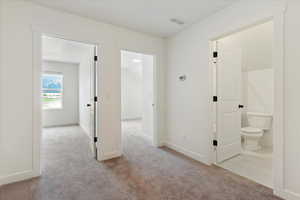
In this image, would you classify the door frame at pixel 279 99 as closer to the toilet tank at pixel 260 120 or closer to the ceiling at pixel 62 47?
the toilet tank at pixel 260 120

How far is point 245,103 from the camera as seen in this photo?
148 inches

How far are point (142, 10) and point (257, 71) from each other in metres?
3.06

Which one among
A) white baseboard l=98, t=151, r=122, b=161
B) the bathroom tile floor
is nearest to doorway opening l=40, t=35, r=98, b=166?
white baseboard l=98, t=151, r=122, b=161

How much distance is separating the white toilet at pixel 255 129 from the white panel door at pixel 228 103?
1.44ft

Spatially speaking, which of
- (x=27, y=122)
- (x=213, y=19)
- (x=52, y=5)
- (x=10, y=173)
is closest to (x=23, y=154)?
(x=10, y=173)

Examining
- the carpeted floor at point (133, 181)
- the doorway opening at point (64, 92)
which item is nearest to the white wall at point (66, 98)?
the doorway opening at point (64, 92)

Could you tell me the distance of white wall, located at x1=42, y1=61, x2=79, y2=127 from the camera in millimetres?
5621

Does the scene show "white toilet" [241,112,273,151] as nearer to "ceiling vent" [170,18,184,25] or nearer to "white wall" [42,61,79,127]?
"ceiling vent" [170,18,184,25]

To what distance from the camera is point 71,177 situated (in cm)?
210

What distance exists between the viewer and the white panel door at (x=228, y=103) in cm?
257

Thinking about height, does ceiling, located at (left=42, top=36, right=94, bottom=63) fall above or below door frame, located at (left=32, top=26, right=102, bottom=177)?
above

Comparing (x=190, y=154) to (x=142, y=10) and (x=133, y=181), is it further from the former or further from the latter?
(x=142, y=10)

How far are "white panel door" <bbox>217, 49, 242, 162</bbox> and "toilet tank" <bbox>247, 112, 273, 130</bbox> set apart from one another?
84 centimetres

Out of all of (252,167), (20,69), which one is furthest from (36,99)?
(252,167)
